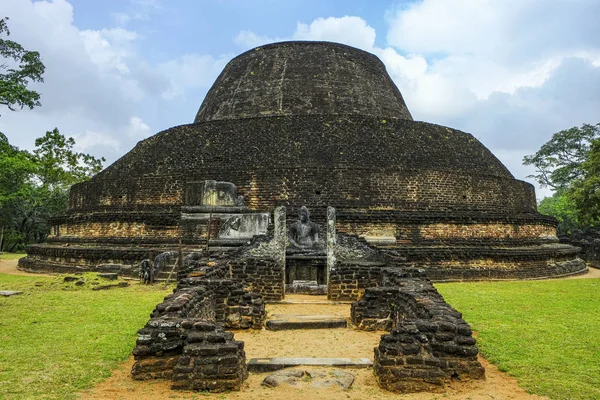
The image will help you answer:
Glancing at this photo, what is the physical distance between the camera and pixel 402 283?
7371mm

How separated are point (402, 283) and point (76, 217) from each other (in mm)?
12629

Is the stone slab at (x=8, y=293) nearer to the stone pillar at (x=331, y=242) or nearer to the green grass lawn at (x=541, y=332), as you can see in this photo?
the stone pillar at (x=331, y=242)

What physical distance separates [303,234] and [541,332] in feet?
17.1

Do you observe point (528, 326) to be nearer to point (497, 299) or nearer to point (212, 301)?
point (497, 299)

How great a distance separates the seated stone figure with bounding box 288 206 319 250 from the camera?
10477 mm

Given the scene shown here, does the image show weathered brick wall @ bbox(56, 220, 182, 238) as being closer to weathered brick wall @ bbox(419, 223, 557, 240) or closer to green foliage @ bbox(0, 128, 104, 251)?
weathered brick wall @ bbox(419, 223, 557, 240)

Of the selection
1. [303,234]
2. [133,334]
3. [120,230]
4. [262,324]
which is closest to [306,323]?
[262,324]

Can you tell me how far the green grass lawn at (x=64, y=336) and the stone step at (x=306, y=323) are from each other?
187cm

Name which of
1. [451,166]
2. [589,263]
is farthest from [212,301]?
[589,263]

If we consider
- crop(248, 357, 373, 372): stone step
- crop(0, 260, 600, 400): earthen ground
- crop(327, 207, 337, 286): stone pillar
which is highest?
crop(327, 207, 337, 286): stone pillar

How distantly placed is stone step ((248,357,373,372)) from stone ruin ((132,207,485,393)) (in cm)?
29

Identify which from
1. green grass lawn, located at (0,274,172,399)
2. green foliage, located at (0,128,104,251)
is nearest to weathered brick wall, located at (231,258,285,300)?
green grass lawn, located at (0,274,172,399)

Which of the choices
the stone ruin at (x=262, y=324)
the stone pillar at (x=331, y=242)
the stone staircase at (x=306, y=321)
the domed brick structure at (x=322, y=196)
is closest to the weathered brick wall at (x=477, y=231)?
the domed brick structure at (x=322, y=196)

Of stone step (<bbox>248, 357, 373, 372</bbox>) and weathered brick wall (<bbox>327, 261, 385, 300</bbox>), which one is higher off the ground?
Answer: weathered brick wall (<bbox>327, 261, 385, 300</bbox>)
